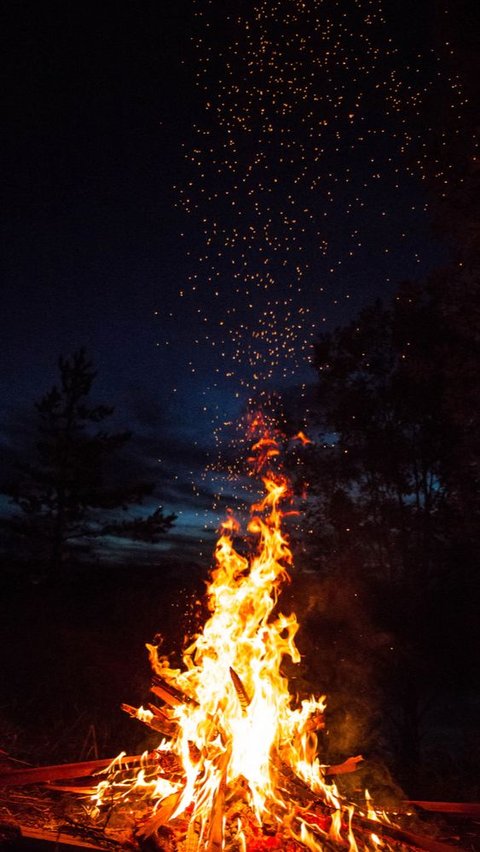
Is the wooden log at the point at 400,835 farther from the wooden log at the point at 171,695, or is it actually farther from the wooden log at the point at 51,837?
the wooden log at the point at 51,837

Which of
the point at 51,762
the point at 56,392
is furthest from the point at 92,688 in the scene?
the point at 56,392

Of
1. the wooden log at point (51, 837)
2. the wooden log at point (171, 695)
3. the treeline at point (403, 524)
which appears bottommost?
the wooden log at point (51, 837)

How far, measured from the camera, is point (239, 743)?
447 centimetres

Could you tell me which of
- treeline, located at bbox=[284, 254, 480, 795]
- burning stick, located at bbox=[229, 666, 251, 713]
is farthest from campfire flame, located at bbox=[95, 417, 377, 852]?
treeline, located at bbox=[284, 254, 480, 795]

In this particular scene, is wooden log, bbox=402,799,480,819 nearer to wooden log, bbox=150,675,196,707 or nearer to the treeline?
wooden log, bbox=150,675,196,707

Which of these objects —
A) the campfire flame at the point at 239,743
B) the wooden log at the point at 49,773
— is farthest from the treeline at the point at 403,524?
the wooden log at the point at 49,773

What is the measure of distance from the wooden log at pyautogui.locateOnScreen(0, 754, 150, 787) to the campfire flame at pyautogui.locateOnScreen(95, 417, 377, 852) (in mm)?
260

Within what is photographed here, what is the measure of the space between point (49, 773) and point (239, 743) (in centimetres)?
141

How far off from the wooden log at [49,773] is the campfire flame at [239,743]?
10.2 inches

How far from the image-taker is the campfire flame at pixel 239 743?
3922 mm

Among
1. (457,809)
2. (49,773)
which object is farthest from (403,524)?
(49,773)

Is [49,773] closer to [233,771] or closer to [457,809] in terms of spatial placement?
[233,771]

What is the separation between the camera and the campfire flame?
3922mm

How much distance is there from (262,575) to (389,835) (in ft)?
7.75
